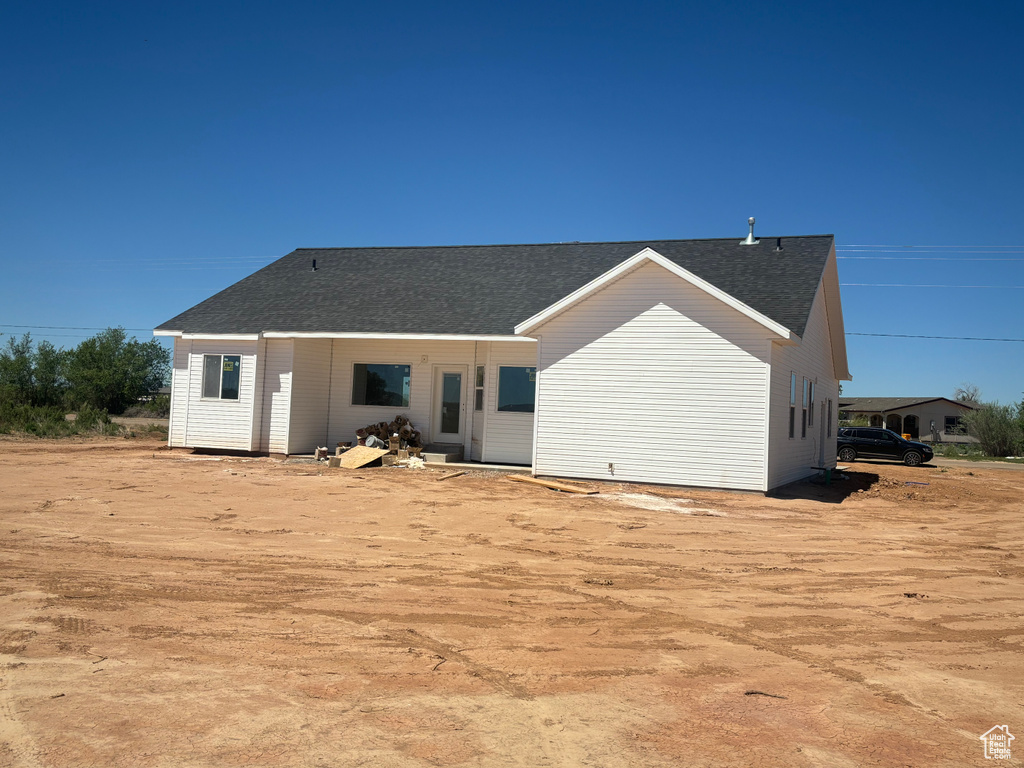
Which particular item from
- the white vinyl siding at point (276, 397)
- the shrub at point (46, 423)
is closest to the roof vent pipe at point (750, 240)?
the white vinyl siding at point (276, 397)

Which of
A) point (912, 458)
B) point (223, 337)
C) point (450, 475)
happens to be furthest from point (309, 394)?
point (912, 458)

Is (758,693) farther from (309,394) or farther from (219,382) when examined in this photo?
(219,382)

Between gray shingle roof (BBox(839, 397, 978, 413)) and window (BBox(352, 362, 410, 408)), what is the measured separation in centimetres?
5423

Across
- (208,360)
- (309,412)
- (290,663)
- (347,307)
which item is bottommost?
(290,663)

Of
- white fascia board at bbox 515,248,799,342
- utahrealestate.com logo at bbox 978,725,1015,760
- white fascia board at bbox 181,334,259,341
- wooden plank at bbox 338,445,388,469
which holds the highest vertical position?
white fascia board at bbox 515,248,799,342

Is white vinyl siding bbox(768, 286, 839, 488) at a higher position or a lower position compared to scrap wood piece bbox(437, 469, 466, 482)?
higher

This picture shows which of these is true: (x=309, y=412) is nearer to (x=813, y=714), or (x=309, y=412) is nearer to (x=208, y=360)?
(x=208, y=360)

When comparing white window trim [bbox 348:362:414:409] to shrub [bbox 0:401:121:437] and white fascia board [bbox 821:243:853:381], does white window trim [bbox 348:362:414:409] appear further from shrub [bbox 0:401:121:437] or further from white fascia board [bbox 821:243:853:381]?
shrub [bbox 0:401:121:437]

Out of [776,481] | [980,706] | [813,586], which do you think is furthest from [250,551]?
[776,481]

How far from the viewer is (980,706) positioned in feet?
14.3

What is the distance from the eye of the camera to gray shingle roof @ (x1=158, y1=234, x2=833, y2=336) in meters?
17.3

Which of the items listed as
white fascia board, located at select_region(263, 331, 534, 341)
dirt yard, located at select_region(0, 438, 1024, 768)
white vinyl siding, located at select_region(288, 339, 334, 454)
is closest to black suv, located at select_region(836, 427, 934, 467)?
white fascia board, located at select_region(263, 331, 534, 341)

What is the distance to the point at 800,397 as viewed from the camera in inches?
692

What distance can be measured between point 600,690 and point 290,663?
196 cm
